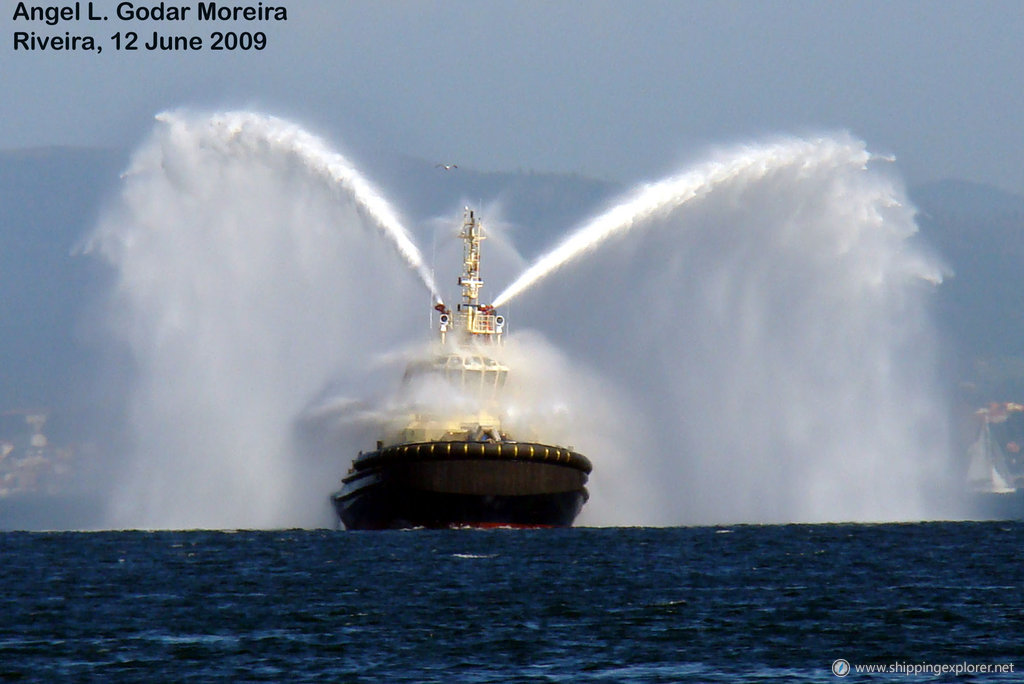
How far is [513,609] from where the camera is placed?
42062 mm

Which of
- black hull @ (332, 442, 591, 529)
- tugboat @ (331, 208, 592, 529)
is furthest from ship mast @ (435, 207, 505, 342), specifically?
black hull @ (332, 442, 591, 529)

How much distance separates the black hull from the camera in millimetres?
64875

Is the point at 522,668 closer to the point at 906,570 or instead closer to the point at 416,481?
the point at 906,570

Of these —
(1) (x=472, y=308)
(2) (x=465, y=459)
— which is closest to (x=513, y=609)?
(2) (x=465, y=459)

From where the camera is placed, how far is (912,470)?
78.1 metres

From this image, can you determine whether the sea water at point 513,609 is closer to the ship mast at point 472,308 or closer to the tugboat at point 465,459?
the tugboat at point 465,459

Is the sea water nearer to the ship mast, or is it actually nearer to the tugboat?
the tugboat

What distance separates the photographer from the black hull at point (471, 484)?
6488 cm

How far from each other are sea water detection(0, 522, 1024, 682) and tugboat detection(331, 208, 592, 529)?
6.11 feet

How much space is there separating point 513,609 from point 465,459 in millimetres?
22729

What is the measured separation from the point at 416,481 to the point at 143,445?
19313mm

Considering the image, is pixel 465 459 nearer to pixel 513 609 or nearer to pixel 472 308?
pixel 472 308

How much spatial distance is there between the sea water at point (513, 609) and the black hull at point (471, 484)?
5.40 ft

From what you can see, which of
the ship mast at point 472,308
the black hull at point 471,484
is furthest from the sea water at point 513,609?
the ship mast at point 472,308
